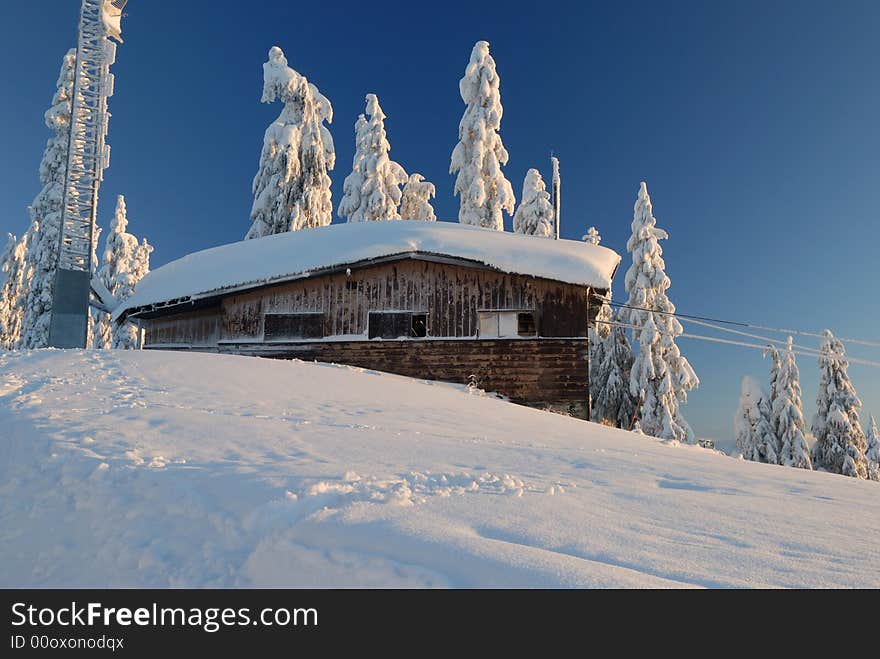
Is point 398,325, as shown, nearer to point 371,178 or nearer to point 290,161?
point 290,161

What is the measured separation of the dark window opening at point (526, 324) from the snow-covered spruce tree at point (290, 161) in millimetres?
18698

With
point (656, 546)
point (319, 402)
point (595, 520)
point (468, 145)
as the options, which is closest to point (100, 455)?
point (319, 402)

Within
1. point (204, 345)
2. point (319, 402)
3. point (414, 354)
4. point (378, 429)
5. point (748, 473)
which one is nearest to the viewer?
point (748, 473)

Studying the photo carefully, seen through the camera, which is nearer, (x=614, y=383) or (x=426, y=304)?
(x=426, y=304)

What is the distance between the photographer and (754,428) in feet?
108

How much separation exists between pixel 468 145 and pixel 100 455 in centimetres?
2991

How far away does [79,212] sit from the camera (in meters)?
19.9

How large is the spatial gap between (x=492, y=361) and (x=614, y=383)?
51.3 feet

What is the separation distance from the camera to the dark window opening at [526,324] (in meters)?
16.0

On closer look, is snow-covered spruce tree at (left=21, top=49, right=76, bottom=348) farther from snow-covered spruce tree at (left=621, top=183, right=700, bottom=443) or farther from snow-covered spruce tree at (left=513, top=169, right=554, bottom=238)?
snow-covered spruce tree at (left=621, top=183, right=700, bottom=443)

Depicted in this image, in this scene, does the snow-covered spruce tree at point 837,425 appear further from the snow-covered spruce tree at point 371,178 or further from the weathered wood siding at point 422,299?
the snow-covered spruce tree at point 371,178

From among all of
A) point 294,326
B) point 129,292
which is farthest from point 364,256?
point 129,292

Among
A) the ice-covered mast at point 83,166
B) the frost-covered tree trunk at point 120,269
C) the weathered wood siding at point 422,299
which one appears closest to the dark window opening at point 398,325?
the weathered wood siding at point 422,299
